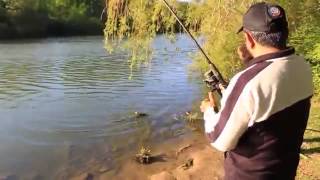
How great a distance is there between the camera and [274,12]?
9.40ft

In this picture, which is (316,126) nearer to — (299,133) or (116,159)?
(116,159)

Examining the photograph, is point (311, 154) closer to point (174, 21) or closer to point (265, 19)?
point (174, 21)

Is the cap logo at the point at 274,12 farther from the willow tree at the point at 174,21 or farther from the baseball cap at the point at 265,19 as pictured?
the willow tree at the point at 174,21

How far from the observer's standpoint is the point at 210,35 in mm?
13531

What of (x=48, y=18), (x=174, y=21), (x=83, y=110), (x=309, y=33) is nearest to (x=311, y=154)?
(x=309, y=33)

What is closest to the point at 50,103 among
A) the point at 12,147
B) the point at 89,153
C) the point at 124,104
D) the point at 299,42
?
the point at 124,104

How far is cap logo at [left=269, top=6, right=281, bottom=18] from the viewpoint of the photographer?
9.35ft

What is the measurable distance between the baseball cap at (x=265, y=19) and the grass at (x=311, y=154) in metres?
5.64

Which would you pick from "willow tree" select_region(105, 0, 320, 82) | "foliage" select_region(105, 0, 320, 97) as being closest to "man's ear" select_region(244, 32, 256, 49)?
"willow tree" select_region(105, 0, 320, 82)

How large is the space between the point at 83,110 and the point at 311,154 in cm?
1056

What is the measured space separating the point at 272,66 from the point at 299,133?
44cm

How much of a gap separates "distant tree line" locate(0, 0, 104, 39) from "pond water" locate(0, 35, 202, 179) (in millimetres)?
28219

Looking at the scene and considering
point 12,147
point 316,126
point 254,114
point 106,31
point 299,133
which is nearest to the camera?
point 254,114

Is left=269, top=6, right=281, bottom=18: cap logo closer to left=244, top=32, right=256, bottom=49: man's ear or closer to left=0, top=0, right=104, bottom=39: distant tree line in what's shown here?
left=244, top=32, right=256, bottom=49: man's ear
